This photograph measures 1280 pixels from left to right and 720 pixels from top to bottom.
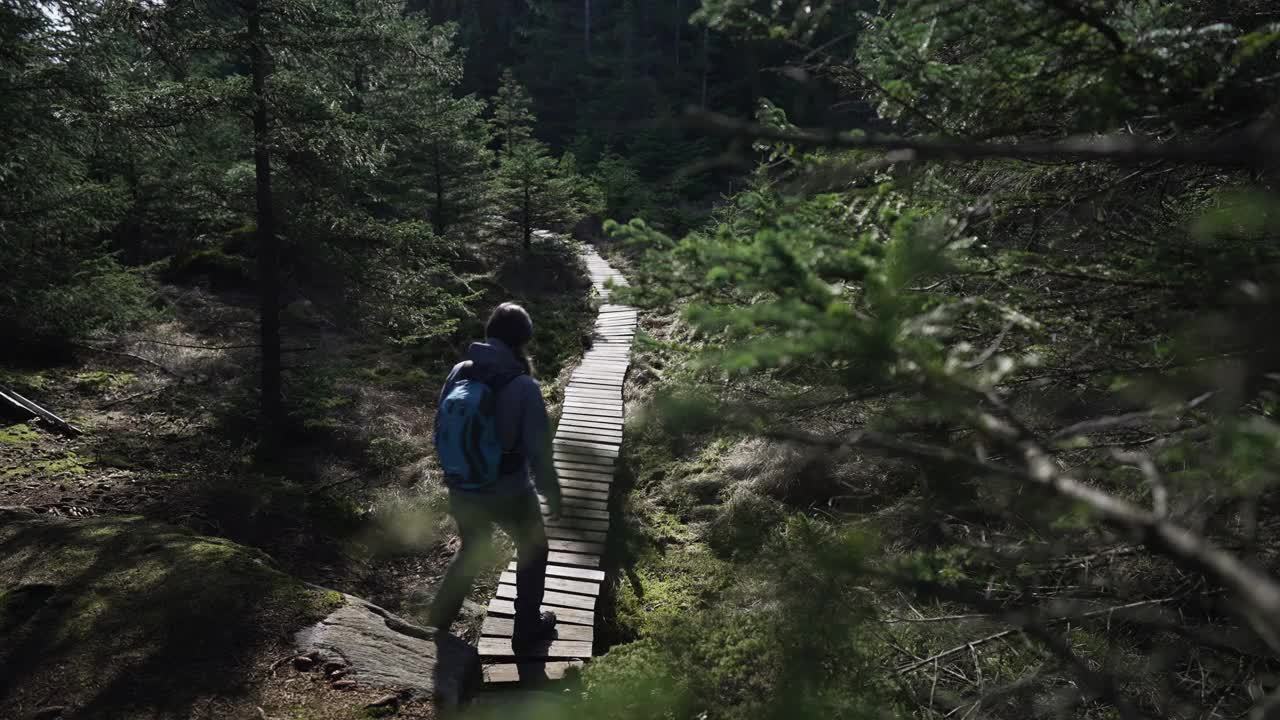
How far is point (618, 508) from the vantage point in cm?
816

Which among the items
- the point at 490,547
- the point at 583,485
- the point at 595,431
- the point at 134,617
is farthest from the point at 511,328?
the point at 595,431

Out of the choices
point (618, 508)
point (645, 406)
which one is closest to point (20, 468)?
point (618, 508)

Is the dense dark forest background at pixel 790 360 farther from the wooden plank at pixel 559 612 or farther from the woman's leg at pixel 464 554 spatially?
the woman's leg at pixel 464 554

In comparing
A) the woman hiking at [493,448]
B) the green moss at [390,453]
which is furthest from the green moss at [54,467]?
the woman hiking at [493,448]

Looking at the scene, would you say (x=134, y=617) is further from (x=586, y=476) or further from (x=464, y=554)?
(x=586, y=476)

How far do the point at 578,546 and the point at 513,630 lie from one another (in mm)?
1708

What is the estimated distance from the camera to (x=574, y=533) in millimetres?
6820

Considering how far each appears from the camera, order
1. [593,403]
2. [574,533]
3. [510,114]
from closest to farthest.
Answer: [574,533] → [593,403] → [510,114]

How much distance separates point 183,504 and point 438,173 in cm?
1202

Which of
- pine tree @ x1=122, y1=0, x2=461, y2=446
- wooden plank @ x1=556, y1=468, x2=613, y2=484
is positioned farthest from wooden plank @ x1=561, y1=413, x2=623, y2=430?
pine tree @ x1=122, y1=0, x2=461, y2=446

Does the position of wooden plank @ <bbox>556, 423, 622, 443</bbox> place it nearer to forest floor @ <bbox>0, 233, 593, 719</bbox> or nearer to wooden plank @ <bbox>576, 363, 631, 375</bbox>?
forest floor @ <bbox>0, 233, 593, 719</bbox>

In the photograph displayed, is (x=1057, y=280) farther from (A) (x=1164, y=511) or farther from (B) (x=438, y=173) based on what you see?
(B) (x=438, y=173)

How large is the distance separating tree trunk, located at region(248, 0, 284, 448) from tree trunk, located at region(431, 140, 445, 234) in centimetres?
834

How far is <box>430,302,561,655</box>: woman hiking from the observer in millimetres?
4215
